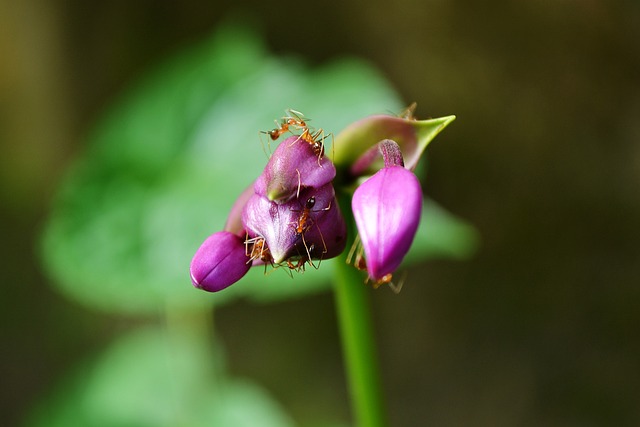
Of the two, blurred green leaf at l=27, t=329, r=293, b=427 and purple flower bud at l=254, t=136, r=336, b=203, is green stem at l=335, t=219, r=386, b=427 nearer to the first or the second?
purple flower bud at l=254, t=136, r=336, b=203

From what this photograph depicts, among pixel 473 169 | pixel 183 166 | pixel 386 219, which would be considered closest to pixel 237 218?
pixel 386 219

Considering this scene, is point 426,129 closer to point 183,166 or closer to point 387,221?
point 387,221

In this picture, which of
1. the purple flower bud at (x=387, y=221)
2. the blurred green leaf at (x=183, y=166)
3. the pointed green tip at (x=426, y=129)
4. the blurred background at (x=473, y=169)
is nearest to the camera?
the purple flower bud at (x=387, y=221)

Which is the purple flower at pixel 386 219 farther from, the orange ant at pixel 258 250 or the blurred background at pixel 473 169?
the blurred background at pixel 473 169

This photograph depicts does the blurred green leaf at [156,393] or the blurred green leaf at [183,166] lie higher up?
the blurred green leaf at [183,166]

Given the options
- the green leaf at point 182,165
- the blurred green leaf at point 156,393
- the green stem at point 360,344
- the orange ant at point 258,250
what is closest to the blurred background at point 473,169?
the green leaf at point 182,165

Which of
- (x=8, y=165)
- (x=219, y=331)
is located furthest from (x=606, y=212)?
(x=8, y=165)

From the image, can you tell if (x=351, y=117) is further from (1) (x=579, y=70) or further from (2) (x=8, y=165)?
(2) (x=8, y=165)
